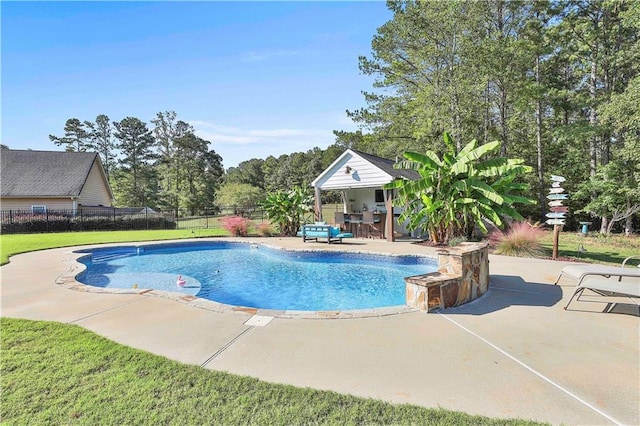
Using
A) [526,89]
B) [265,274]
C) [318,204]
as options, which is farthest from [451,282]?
[526,89]

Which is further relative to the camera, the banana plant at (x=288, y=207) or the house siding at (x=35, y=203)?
the house siding at (x=35, y=203)

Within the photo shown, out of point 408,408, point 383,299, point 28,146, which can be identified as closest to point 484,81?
point 383,299

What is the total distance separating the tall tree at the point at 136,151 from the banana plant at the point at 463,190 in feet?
137

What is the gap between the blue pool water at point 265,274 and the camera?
23.2 ft

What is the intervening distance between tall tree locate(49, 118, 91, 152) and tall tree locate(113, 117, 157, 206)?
5134 mm

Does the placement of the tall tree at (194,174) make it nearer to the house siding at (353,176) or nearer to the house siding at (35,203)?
the house siding at (35,203)

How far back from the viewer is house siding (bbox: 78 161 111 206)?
930 inches

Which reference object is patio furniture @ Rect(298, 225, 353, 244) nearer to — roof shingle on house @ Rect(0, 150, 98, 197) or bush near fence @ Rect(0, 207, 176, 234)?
bush near fence @ Rect(0, 207, 176, 234)

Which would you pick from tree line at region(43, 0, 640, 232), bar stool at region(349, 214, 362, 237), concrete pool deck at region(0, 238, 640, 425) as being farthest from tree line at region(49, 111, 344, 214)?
concrete pool deck at region(0, 238, 640, 425)

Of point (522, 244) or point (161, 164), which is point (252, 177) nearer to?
point (161, 164)

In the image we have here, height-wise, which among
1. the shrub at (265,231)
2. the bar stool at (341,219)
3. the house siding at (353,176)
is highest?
the house siding at (353,176)

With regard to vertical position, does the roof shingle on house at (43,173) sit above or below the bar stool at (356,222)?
above

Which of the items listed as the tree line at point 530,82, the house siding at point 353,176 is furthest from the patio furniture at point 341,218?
the tree line at point 530,82

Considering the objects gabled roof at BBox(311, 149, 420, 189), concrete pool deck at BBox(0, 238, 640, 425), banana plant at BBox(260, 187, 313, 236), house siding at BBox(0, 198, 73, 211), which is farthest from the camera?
house siding at BBox(0, 198, 73, 211)
